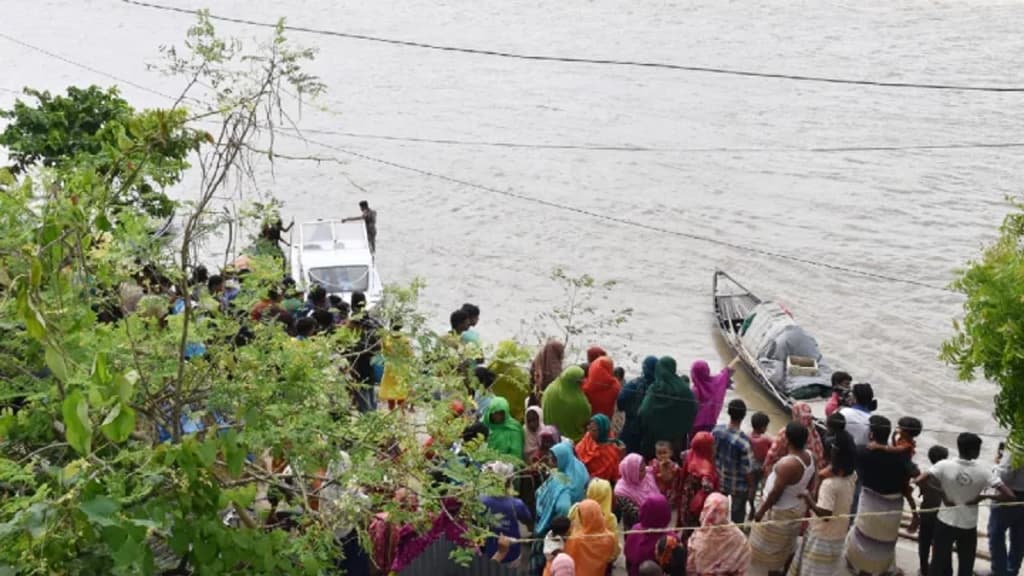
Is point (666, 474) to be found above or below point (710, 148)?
below

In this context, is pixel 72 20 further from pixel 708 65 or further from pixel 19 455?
pixel 19 455

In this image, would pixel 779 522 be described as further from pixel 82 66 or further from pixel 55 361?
pixel 82 66

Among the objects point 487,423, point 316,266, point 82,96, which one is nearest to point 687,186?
point 316,266

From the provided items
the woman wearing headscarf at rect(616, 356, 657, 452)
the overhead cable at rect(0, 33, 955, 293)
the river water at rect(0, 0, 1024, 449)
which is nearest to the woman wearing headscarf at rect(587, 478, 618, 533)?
the woman wearing headscarf at rect(616, 356, 657, 452)

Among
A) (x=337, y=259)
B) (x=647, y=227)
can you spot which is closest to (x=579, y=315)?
(x=337, y=259)

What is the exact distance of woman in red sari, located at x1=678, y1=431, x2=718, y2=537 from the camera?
8.30m

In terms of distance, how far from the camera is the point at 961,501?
7832mm

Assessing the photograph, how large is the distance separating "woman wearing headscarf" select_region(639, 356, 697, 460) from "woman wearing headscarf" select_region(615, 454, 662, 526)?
1042 millimetres

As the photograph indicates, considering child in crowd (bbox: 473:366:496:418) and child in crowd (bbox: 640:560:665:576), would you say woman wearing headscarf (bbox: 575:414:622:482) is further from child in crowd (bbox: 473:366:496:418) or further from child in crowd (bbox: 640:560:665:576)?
child in crowd (bbox: 640:560:665:576)

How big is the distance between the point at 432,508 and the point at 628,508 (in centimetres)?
239

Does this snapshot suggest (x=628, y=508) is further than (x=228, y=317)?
Yes

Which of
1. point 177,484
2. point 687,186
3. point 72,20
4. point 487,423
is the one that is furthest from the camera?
point 72,20

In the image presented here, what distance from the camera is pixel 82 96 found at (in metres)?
12.8

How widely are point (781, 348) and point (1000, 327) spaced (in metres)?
6.94
